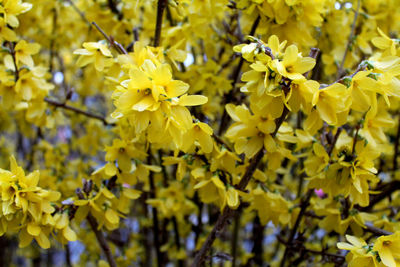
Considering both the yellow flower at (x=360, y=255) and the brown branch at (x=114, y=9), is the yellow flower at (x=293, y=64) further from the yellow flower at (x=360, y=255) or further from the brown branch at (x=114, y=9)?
the brown branch at (x=114, y=9)

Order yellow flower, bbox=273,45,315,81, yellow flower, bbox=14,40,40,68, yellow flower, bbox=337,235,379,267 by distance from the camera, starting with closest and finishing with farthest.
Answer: yellow flower, bbox=273,45,315,81
yellow flower, bbox=337,235,379,267
yellow flower, bbox=14,40,40,68

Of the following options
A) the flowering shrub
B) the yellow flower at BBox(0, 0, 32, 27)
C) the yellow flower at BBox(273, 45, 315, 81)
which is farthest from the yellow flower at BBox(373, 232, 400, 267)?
the yellow flower at BBox(0, 0, 32, 27)

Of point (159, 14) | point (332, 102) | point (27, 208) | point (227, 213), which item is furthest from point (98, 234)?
point (332, 102)

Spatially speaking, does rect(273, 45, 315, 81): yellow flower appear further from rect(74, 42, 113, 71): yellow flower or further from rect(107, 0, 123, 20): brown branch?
rect(107, 0, 123, 20): brown branch

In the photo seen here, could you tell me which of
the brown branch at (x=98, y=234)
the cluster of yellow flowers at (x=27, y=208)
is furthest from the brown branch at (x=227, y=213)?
the cluster of yellow flowers at (x=27, y=208)

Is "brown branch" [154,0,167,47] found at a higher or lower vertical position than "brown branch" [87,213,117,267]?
higher

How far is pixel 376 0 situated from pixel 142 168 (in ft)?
5.11

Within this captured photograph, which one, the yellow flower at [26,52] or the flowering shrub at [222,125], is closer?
the flowering shrub at [222,125]

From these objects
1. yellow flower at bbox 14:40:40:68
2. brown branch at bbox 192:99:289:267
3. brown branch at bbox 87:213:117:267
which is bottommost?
brown branch at bbox 87:213:117:267

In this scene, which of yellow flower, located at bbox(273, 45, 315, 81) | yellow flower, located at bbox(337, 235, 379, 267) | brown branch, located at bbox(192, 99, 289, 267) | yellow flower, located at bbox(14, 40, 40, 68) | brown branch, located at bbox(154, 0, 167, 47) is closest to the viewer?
yellow flower, located at bbox(273, 45, 315, 81)

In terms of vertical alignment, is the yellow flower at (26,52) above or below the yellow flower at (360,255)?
above

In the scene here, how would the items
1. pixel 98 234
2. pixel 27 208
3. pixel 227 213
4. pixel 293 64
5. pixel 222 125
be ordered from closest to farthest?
1. pixel 293 64
2. pixel 27 208
3. pixel 227 213
4. pixel 98 234
5. pixel 222 125

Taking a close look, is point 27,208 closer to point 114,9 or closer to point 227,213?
point 227,213

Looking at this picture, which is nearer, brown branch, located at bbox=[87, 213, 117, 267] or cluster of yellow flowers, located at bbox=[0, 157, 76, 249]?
cluster of yellow flowers, located at bbox=[0, 157, 76, 249]
